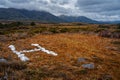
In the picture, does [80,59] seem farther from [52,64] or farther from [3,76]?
[3,76]

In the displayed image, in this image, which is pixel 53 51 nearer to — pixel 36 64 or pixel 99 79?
pixel 36 64

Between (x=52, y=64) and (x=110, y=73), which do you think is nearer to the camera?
(x=110, y=73)

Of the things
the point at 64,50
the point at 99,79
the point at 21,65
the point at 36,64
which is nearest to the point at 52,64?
the point at 36,64

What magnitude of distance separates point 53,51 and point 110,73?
6.04 metres

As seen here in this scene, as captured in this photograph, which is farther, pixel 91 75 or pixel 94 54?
pixel 94 54

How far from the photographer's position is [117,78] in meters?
11.4

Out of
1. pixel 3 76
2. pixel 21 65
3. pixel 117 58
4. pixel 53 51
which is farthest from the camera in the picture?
pixel 53 51

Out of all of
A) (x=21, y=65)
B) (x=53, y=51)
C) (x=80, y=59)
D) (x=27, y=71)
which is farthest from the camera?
(x=53, y=51)

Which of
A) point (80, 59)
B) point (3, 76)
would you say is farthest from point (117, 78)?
point (3, 76)

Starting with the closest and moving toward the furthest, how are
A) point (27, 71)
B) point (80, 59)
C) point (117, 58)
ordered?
point (27, 71) < point (80, 59) < point (117, 58)

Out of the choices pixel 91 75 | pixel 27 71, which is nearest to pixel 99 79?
pixel 91 75

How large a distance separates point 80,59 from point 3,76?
18.6ft

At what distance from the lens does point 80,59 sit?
565 inches

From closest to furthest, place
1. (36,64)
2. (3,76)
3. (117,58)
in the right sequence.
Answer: (3,76), (36,64), (117,58)
